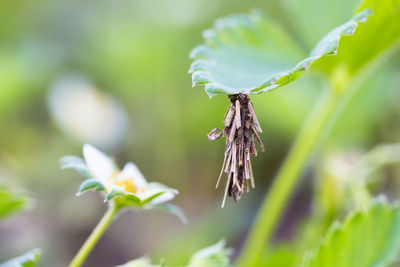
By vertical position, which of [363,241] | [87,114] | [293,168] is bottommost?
[363,241]

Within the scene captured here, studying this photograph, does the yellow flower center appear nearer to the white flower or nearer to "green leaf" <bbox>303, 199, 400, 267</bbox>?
the white flower

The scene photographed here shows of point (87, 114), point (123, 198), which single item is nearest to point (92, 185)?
point (123, 198)

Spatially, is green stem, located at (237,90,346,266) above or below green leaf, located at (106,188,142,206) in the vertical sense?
above

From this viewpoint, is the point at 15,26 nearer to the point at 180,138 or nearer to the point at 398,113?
the point at 180,138

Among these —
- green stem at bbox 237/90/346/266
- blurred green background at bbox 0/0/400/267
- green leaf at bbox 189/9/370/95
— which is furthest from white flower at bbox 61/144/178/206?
blurred green background at bbox 0/0/400/267

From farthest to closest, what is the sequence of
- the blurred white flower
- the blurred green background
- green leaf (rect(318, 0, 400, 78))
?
the blurred white flower < the blurred green background < green leaf (rect(318, 0, 400, 78))

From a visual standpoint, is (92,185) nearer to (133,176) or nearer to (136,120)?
(133,176)
